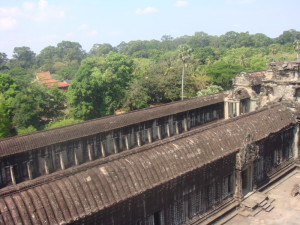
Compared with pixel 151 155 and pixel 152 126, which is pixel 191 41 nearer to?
pixel 152 126

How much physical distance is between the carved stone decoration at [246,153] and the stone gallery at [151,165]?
48 mm

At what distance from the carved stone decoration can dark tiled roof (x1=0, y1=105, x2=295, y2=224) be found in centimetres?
31

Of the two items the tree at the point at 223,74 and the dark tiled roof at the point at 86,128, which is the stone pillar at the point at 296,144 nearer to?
the dark tiled roof at the point at 86,128

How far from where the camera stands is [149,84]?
43.5 meters

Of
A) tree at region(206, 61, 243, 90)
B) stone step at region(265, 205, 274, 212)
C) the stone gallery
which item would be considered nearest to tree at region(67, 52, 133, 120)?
the stone gallery

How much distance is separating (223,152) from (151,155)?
3.87 m

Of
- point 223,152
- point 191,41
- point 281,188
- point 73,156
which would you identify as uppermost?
point 191,41

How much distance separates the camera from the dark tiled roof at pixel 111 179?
9.16 metres

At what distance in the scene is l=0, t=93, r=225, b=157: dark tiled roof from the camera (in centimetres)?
1898

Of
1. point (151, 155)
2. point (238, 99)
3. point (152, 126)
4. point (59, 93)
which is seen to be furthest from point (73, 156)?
point (59, 93)

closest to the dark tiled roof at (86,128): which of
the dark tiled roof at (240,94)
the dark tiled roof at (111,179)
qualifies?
the dark tiled roof at (240,94)

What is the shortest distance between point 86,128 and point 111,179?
11.5 metres

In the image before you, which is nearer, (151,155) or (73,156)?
(151,155)

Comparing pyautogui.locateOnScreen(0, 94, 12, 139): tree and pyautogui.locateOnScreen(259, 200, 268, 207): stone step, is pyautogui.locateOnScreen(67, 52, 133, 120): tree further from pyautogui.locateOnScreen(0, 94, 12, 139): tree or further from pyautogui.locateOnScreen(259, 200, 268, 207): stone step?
pyautogui.locateOnScreen(259, 200, 268, 207): stone step
